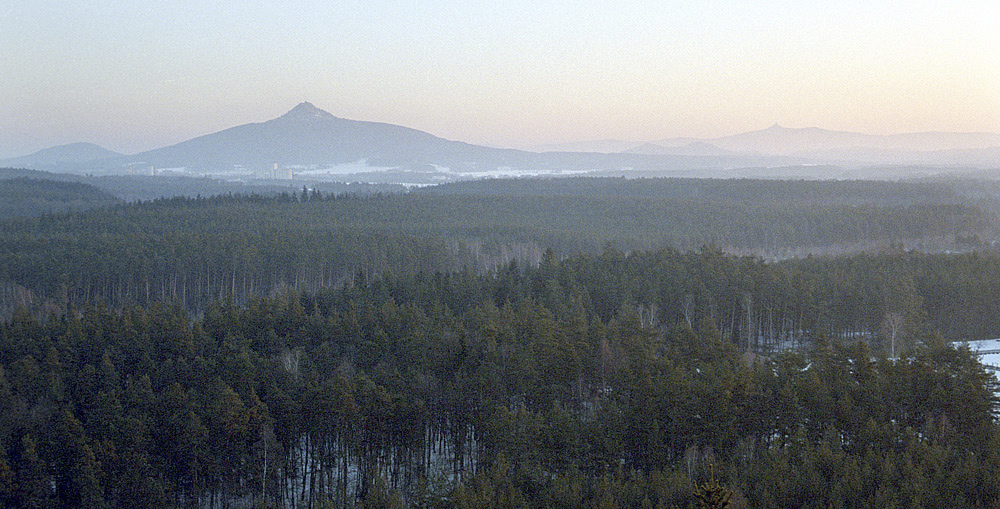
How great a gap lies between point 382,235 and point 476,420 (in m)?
49.5

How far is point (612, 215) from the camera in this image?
104750mm

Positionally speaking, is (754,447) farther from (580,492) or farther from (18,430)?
(18,430)

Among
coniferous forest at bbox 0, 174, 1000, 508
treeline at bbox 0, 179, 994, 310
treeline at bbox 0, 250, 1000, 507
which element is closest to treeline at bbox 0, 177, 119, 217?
treeline at bbox 0, 179, 994, 310

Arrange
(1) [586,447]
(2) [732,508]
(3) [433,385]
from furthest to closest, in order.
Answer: (3) [433,385] → (1) [586,447] → (2) [732,508]

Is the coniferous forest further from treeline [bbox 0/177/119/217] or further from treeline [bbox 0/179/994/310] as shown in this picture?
treeline [bbox 0/177/119/217]

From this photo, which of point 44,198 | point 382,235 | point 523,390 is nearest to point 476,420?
point 523,390

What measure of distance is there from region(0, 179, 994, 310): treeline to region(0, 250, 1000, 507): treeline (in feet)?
74.6

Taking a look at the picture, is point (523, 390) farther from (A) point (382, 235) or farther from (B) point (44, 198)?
(B) point (44, 198)

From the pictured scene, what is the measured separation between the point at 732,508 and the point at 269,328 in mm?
24819

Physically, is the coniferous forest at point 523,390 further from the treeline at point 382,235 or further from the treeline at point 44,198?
the treeline at point 44,198

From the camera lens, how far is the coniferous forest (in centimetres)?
2369

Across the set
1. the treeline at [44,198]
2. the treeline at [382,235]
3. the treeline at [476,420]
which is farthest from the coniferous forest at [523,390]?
the treeline at [44,198]

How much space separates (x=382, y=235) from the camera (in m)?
76.9

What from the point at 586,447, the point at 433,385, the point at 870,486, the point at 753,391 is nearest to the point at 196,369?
the point at 433,385
